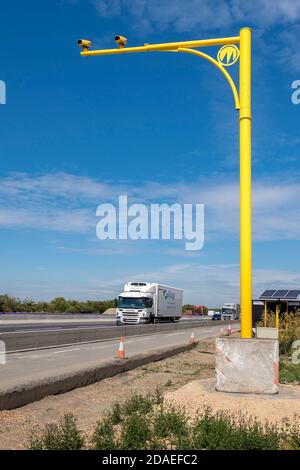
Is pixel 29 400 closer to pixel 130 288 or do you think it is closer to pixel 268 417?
pixel 268 417

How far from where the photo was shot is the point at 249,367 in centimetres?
1030

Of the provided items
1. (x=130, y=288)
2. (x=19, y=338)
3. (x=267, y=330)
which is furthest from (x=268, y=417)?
(x=130, y=288)

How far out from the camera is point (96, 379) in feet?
44.0

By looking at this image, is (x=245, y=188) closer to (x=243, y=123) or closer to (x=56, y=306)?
(x=243, y=123)

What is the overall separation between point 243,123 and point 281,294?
12.6 m

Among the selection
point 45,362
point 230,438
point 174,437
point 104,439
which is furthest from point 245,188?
point 45,362

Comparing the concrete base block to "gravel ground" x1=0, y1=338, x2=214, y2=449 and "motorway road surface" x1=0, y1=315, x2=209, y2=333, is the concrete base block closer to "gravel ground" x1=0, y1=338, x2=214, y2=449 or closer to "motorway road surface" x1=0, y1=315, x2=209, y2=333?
"gravel ground" x1=0, y1=338, x2=214, y2=449

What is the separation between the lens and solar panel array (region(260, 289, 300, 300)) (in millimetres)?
21609

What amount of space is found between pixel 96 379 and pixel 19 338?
855 cm

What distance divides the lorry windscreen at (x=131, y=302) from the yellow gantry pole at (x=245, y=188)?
34.9m

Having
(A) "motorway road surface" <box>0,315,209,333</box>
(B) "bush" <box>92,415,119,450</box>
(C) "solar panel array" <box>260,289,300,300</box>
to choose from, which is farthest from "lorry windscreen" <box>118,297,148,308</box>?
(B) "bush" <box>92,415,119,450</box>

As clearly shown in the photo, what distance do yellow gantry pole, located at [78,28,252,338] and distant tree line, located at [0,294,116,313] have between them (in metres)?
62.0

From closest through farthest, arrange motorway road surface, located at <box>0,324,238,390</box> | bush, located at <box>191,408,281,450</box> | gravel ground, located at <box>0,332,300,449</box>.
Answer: bush, located at <box>191,408,281,450</box>, gravel ground, located at <box>0,332,300,449</box>, motorway road surface, located at <box>0,324,238,390</box>

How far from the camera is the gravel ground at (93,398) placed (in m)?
7.72
